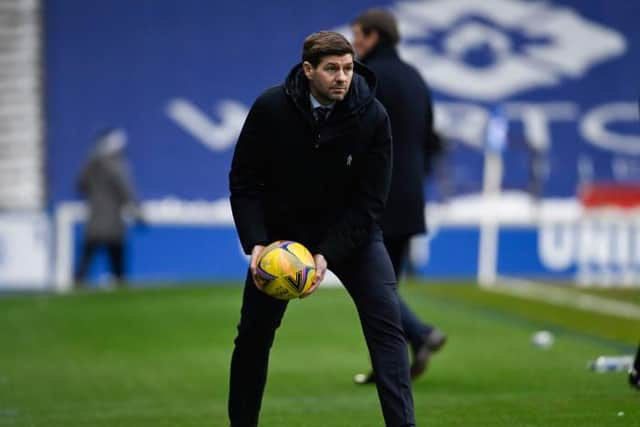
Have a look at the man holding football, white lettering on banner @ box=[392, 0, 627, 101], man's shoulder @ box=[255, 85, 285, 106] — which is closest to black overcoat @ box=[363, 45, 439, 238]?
the man holding football

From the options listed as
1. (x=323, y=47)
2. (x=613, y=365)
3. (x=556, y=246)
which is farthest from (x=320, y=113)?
(x=556, y=246)

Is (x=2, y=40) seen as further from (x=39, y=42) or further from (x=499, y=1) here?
(x=499, y=1)

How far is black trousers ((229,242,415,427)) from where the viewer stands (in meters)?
6.49

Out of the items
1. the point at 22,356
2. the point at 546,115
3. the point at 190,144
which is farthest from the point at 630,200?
the point at 22,356

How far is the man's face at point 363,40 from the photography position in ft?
31.7

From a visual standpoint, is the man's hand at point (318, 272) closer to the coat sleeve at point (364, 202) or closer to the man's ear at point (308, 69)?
the coat sleeve at point (364, 202)

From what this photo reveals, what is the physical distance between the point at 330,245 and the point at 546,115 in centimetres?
1653

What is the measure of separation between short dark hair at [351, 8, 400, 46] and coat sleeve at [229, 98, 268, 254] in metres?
3.11

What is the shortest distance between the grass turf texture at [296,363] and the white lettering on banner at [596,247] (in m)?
3.66

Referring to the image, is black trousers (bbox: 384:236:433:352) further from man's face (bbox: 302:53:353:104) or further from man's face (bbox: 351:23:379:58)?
man's face (bbox: 302:53:353:104)

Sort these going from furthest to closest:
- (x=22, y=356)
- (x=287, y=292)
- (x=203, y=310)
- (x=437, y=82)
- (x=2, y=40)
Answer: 1. (x=437, y=82)
2. (x=2, y=40)
3. (x=203, y=310)
4. (x=22, y=356)
5. (x=287, y=292)

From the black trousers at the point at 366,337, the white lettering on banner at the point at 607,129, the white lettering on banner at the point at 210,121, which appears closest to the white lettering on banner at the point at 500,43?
the white lettering on banner at the point at 607,129

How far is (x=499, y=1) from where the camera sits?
22.5m

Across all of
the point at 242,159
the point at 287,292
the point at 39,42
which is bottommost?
the point at 287,292
